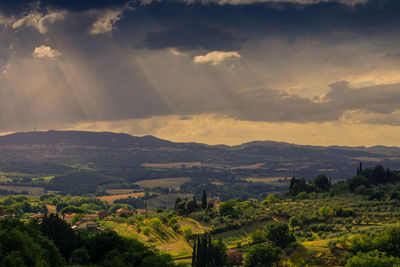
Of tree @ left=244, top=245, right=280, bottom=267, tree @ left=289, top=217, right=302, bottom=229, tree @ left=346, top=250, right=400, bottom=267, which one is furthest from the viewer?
tree @ left=289, top=217, right=302, bottom=229

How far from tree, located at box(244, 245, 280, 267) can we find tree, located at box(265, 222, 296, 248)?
353 inches

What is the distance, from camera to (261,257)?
313ft

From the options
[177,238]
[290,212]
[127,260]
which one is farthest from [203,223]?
[127,260]

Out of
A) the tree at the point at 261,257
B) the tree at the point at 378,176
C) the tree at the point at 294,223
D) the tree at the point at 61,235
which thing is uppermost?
the tree at the point at 378,176

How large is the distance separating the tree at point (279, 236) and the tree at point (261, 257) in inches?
353

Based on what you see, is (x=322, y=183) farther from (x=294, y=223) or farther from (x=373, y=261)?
(x=373, y=261)

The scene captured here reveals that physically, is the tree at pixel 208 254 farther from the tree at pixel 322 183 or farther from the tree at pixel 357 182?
the tree at pixel 322 183

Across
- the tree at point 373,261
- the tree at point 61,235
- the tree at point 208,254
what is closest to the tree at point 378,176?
the tree at point 373,261

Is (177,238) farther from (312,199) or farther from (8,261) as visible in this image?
(8,261)

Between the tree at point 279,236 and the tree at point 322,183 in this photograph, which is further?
the tree at point 322,183

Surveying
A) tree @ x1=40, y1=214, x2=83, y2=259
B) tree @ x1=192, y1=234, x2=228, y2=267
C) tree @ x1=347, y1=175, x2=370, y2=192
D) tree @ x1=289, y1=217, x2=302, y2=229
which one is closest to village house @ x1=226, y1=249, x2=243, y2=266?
tree @ x1=192, y1=234, x2=228, y2=267

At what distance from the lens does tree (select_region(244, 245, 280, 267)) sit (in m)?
95.0

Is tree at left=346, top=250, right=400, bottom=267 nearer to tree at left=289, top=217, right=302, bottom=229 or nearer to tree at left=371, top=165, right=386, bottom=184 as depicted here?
tree at left=289, top=217, right=302, bottom=229

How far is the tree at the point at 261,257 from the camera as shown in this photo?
9500 centimetres
